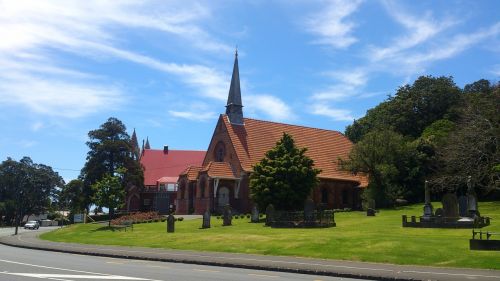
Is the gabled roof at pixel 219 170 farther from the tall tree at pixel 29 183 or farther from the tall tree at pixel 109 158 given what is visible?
the tall tree at pixel 29 183

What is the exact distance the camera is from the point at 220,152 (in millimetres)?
64250

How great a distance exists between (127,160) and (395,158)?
3656 centimetres

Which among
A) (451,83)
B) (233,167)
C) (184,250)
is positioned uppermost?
(451,83)

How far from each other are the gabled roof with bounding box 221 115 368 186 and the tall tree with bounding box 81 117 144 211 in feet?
55.9

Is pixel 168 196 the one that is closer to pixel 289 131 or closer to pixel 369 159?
pixel 289 131

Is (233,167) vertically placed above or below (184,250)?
above

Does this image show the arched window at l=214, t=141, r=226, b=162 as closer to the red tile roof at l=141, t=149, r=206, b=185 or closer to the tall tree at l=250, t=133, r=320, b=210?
the tall tree at l=250, t=133, r=320, b=210

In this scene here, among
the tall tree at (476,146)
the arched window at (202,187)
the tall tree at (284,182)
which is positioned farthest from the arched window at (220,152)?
the tall tree at (476,146)

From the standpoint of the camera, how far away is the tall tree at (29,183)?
10500 cm

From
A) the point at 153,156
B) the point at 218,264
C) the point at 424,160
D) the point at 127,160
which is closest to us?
the point at 218,264

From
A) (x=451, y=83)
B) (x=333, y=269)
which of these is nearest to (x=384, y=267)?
(x=333, y=269)

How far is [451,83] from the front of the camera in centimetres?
7556

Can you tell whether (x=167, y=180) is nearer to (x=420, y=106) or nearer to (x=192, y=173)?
(x=192, y=173)

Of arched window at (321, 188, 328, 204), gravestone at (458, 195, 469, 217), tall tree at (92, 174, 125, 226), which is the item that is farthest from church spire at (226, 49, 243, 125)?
gravestone at (458, 195, 469, 217)
